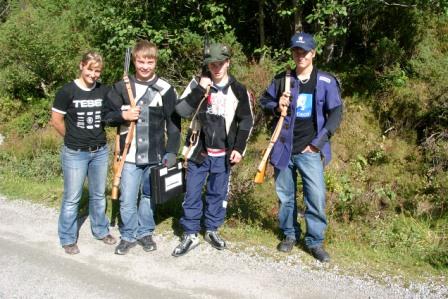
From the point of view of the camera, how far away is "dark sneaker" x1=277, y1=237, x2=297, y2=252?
4.50 metres

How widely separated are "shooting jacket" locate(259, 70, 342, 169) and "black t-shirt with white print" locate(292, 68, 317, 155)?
0.03 meters

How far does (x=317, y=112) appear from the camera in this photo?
13.4 ft

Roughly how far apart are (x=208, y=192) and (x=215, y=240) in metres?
0.47

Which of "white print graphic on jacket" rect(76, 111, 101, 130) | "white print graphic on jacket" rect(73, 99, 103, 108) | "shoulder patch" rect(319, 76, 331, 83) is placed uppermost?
"shoulder patch" rect(319, 76, 331, 83)

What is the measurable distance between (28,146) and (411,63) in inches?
296

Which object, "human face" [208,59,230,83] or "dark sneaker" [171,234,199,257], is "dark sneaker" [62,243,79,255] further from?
"human face" [208,59,230,83]

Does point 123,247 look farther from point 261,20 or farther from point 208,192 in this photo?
point 261,20

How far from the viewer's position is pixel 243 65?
976 centimetres

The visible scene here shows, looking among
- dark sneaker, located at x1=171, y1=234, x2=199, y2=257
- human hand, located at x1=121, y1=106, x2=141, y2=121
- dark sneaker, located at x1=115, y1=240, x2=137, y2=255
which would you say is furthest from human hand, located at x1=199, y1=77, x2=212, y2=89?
dark sneaker, located at x1=115, y1=240, x2=137, y2=255

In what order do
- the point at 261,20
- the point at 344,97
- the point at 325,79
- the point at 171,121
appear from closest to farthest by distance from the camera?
the point at 325,79 < the point at 171,121 < the point at 344,97 < the point at 261,20

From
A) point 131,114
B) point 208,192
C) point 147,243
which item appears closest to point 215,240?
point 208,192

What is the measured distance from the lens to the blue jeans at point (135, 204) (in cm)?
441

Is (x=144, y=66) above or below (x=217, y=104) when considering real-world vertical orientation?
above

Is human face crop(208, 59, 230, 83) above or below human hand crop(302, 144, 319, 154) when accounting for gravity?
above
